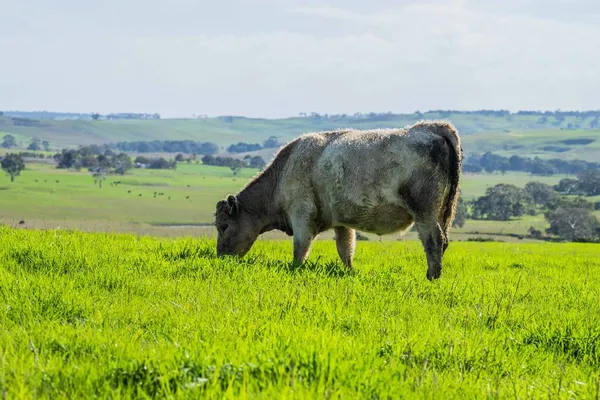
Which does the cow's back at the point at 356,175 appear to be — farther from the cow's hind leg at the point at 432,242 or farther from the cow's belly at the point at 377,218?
the cow's hind leg at the point at 432,242

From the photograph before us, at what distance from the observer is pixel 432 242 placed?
1388 centimetres

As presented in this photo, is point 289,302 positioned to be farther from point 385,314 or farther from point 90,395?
point 90,395

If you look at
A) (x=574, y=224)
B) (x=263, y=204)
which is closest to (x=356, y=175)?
(x=263, y=204)

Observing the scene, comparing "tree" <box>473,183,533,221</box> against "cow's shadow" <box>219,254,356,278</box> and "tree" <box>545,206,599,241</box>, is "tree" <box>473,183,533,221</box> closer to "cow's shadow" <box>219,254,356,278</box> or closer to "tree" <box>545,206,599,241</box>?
"tree" <box>545,206,599,241</box>

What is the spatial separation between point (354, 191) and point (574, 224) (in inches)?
4794

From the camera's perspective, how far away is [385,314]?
916 cm

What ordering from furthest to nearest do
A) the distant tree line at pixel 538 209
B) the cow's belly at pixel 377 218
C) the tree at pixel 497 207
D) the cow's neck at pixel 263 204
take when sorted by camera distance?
the tree at pixel 497 207 < the distant tree line at pixel 538 209 < the cow's neck at pixel 263 204 < the cow's belly at pixel 377 218

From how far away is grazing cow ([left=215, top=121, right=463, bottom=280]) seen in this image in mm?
13797

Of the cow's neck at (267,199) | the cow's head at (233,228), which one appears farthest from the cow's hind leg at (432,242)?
the cow's head at (233,228)

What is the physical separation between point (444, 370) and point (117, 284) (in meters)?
5.23

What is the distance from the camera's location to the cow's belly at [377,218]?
46.7 feet

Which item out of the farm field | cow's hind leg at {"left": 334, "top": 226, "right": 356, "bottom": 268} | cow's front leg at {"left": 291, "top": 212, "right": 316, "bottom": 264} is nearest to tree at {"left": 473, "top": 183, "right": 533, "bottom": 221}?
the farm field

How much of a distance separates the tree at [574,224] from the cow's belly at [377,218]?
116909 mm

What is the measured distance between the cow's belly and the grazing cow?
2cm
